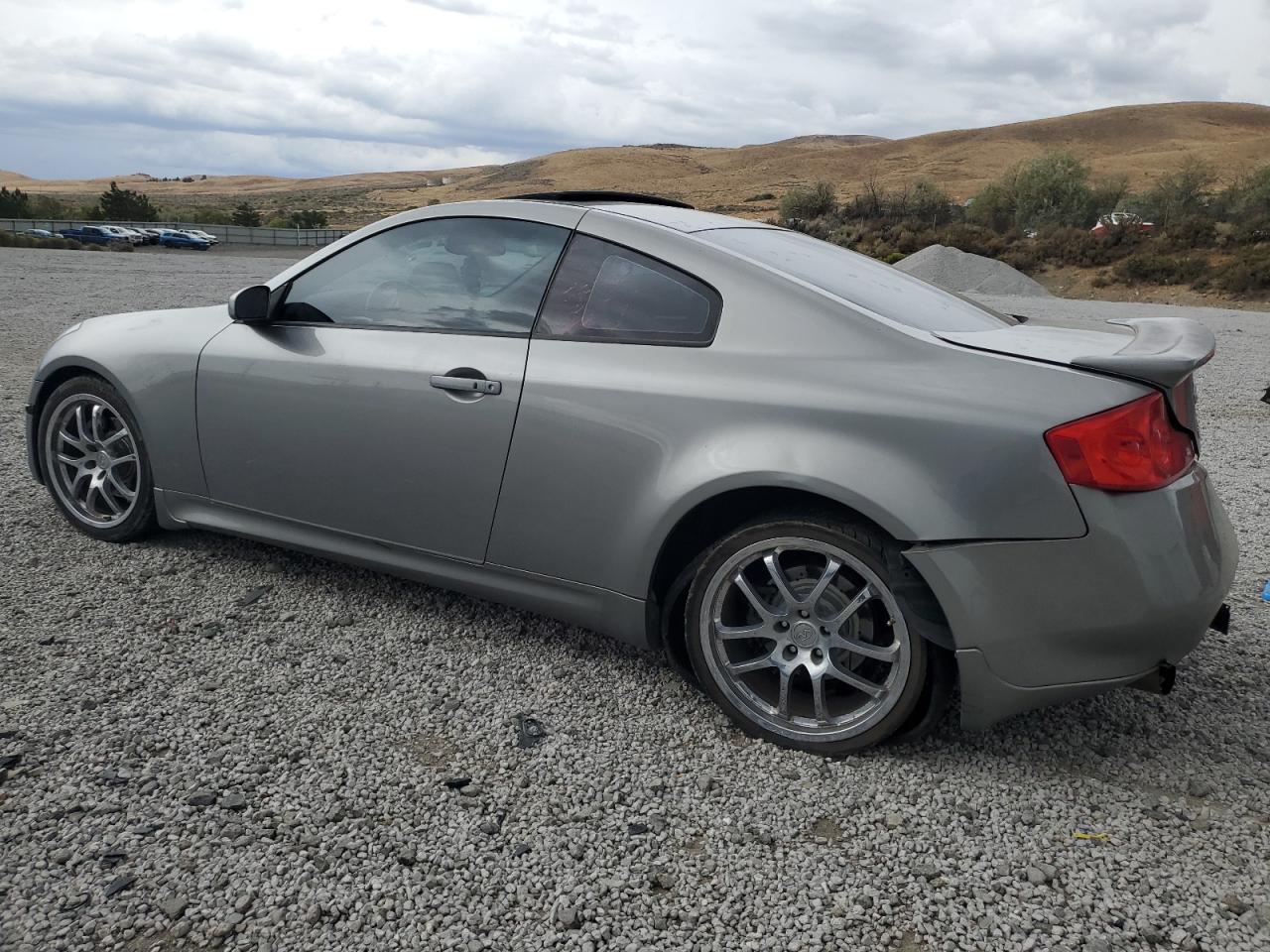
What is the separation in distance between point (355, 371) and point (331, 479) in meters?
0.40

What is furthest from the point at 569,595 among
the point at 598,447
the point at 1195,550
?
the point at 1195,550

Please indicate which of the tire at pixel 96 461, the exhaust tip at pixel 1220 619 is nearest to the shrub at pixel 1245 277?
the exhaust tip at pixel 1220 619

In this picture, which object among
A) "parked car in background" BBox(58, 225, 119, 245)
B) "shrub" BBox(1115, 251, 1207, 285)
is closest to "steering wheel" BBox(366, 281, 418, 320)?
"shrub" BBox(1115, 251, 1207, 285)

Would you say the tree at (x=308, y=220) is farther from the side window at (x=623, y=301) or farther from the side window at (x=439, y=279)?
the side window at (x=623, y=301)

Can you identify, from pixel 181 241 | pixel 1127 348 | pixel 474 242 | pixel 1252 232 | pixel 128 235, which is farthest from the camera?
pixel 181 241

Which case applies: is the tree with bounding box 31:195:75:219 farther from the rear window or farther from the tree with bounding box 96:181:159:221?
the rear window

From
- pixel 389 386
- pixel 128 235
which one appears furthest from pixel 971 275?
pixel 128 235

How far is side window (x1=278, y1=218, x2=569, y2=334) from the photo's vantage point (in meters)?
3.22

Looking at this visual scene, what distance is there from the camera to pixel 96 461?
420cm

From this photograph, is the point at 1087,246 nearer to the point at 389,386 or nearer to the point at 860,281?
the point at 860,281

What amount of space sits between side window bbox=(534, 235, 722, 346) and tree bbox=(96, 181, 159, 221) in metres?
64.1

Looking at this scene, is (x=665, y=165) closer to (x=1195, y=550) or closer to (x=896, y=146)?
(x=896, y=146)

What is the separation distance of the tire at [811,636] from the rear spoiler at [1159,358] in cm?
70

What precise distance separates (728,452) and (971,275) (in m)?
23.3
